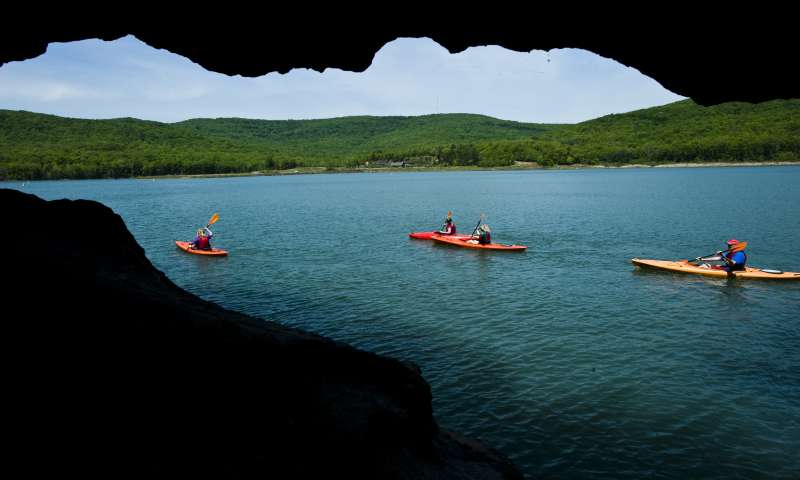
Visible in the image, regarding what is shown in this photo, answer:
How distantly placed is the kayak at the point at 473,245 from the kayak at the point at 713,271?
29.8ft

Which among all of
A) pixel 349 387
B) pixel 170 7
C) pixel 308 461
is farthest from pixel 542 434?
pixel 170 7

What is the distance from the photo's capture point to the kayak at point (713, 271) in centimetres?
→ 2859

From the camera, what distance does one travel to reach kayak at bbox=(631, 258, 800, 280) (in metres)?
28.6

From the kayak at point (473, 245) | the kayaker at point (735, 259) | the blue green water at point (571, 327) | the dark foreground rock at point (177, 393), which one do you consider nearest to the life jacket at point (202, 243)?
the blue green water at point (571, 327)

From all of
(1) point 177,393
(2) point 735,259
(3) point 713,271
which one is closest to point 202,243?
(1) point 177,393

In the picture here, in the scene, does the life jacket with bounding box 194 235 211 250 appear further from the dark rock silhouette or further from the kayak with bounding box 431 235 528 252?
the dark rock silhouette

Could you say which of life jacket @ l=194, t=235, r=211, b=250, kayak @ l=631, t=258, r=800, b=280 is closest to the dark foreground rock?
kayak @ l=631, t=258, r=800, b=280

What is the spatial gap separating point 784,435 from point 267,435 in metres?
14.1

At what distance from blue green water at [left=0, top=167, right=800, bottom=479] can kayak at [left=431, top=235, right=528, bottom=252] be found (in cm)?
69

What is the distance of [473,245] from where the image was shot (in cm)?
3988

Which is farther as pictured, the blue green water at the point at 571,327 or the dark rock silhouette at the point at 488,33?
the blue green water at the point at 571,327

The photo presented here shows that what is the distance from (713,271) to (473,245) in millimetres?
16320

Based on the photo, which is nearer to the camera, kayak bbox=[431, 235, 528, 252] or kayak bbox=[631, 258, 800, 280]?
kayak bbox=[631, 258, 800, 280]

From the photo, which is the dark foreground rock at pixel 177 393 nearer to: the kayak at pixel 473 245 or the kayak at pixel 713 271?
the kayak at pixel 713 271
